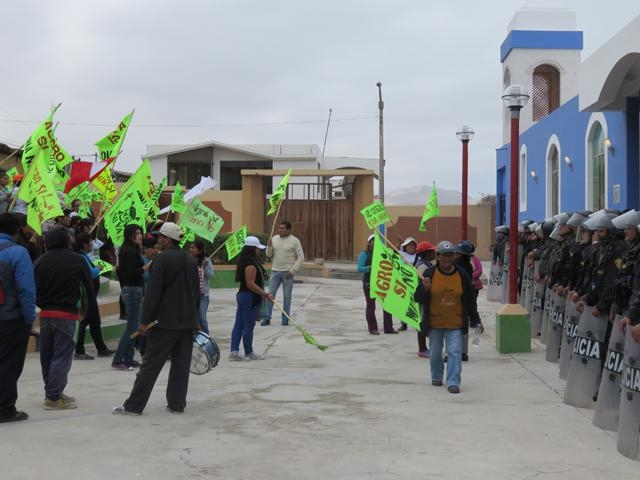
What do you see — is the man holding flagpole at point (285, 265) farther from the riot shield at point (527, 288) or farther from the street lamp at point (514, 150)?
the street lamp at point (514, 150)

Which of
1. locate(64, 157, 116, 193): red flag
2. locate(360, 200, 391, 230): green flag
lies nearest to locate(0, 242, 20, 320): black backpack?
locate(360, 200, 391, 230): green flag

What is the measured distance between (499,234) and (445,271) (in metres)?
10.3

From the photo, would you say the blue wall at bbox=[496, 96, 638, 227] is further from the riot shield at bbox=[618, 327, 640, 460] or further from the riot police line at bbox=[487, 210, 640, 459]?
the riot shield at bbox=[618, 327, 640, 460]

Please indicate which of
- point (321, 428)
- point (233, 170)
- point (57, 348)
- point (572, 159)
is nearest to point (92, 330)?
point (57, 348)

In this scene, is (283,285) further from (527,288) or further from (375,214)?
(527,288)

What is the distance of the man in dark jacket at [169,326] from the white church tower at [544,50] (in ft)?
70.3

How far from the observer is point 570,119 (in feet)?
63.0

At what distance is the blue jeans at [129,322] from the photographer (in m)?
9.55

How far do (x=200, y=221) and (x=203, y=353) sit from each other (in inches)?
206

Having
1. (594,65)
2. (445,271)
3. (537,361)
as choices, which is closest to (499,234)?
(594,65)

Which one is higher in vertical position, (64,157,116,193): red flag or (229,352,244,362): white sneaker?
(64,157,116,193): red flag

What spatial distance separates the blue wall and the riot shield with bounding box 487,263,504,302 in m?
2.34

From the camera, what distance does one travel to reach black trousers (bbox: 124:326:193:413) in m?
7.14

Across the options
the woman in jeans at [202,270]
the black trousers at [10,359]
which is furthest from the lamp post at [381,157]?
the black trousers at [10,359]
